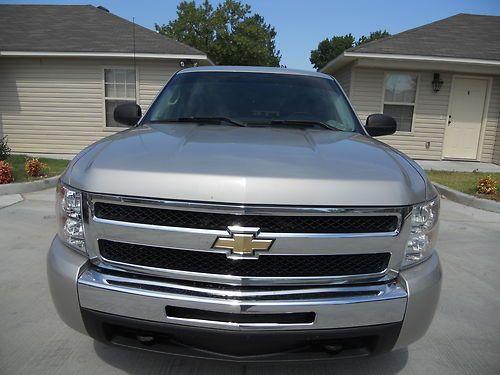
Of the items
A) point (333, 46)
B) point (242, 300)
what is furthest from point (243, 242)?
point (333, 46)

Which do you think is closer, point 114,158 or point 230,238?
point 230,238

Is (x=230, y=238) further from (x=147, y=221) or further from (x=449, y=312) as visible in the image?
(x=449, y=312)

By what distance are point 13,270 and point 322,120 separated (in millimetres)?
2976

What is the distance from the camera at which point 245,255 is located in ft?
5.86

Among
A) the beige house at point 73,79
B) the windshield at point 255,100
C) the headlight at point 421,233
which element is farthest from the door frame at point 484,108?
the headlight at point 421,233

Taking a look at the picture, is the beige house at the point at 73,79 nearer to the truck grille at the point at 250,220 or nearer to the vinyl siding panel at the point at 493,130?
the vinyl siding panel at the point at 493,130

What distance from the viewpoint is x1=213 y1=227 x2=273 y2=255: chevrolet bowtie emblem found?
1.77 m

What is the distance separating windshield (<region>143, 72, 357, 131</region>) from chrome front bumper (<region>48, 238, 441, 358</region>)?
143cm

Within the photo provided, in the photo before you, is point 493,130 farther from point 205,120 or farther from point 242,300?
point 242,300

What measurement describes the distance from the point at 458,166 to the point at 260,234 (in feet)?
37.9

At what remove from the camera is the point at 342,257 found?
1861 mm

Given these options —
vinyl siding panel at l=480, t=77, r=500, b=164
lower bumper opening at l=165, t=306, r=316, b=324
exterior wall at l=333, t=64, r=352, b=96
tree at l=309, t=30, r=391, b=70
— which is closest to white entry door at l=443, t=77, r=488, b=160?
vinyl siding panel at l=480, t=77, r=500, b=164

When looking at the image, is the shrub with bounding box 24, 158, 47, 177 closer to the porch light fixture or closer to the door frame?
the porch light fixture

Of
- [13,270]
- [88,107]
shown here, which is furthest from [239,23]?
[13,270]
